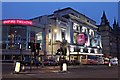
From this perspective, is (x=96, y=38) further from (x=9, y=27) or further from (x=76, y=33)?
(x=9, y=27)

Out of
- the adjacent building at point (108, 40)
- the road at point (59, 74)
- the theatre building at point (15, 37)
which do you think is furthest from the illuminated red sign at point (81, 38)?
the road at point (59, 74)

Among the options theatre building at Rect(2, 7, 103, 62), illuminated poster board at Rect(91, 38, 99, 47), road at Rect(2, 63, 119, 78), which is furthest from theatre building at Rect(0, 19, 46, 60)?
road at Rect(2, 63, 119, 78)

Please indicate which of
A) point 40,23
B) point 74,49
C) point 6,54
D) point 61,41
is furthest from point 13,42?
point 74,49

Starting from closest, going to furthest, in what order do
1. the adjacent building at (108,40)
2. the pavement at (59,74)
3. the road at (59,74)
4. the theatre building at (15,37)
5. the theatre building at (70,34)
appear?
the pavement at (59,74) → the road at (59,74) → the theatre building at (15,37) → the theatre building at (70,34) → the adjacent building at (108,40)

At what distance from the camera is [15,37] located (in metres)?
70.6

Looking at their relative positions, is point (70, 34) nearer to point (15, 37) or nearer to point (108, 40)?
point (15, 37)

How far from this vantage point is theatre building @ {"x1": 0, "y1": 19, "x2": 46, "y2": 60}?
231ft

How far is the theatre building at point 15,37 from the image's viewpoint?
7031cm

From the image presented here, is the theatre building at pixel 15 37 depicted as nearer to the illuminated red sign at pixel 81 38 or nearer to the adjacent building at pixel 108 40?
the illuminated red sign at pixel 81 38

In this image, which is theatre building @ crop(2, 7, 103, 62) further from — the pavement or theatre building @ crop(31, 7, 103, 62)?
the pavement

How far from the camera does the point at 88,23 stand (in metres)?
101

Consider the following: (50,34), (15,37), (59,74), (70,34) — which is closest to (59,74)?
(59,74)

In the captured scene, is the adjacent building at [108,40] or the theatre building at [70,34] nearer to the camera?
the theatre building at [70,34]

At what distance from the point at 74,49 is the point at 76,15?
12886 millimetres
